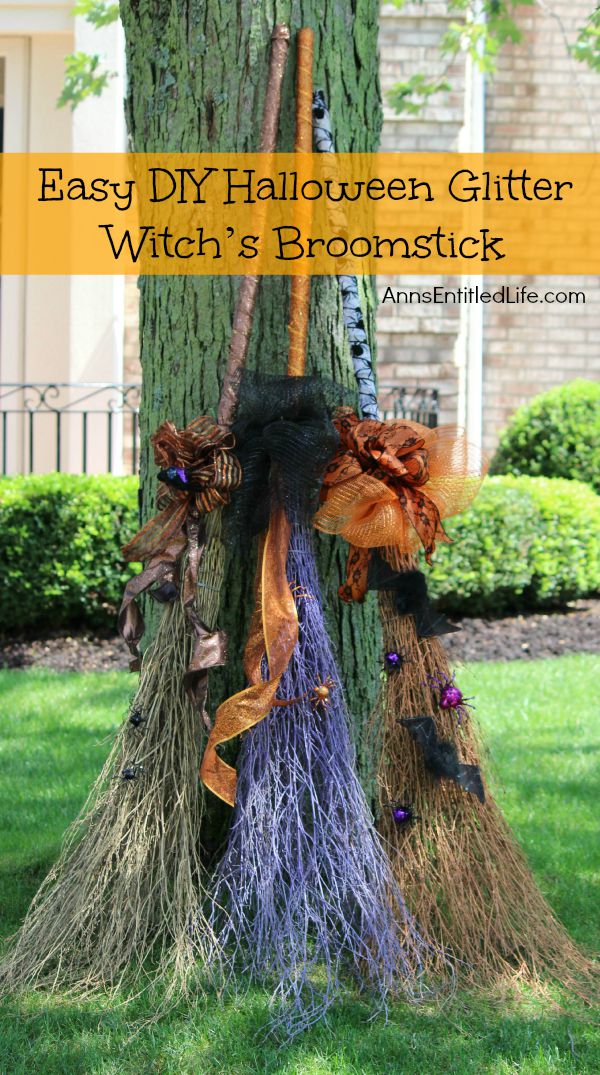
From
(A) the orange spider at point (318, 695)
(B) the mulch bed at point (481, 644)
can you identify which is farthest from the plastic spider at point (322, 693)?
(B) the mulch bed at point (481, 644)

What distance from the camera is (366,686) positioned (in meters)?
3.16

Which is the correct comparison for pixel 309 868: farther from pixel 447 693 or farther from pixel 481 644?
pixel 481 644

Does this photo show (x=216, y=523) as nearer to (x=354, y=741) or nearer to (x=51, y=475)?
(x=354, y=741)

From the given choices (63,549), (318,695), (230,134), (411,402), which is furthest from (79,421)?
(318,695)

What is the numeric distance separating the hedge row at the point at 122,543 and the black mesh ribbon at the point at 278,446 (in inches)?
163

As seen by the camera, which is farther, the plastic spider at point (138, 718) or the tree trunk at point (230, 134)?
the tree trunk at point (230, 134)

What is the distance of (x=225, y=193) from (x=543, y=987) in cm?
211

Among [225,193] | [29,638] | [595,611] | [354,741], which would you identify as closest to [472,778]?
[354,741]

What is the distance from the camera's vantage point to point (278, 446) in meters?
2.75

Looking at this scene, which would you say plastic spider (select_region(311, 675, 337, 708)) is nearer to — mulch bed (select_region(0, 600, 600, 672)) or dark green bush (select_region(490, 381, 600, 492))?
mulch bed (select_region(0, 600, 600, 672))

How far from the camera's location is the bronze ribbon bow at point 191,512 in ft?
8.93

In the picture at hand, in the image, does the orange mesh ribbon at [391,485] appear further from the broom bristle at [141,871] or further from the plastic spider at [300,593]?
the broom bristle at [141,871]

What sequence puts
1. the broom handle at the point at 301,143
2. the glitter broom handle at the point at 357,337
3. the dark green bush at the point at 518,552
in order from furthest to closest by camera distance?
1. the dark green bush at the point at 518,552
2. the glitter broom handle at the point at 357,337
3. the broom handle at the point at 301,143

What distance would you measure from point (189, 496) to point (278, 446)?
25 cm
